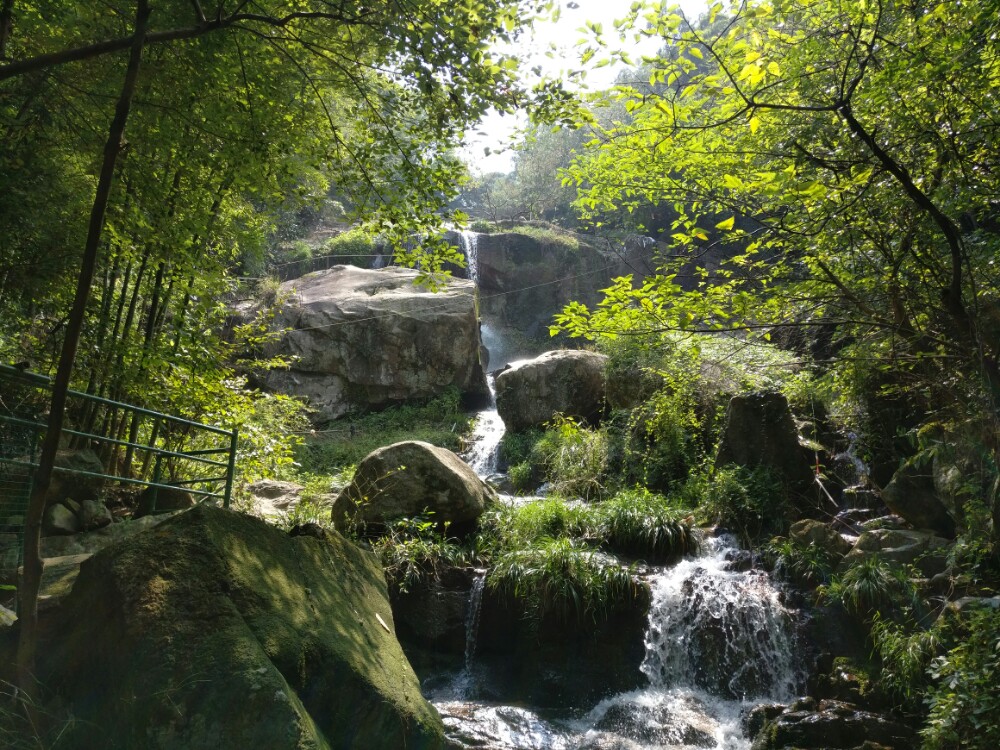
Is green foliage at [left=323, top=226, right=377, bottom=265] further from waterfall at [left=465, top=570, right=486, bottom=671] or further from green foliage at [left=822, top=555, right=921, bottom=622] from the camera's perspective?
green foliage at [left=822, top=555, right=921, bottom=622]

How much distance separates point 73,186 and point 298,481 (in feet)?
26.1

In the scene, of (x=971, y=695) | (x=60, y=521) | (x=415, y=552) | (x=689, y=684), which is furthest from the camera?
(x=415, y=552)

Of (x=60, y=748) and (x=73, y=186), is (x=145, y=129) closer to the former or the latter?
(x=73, y=186)

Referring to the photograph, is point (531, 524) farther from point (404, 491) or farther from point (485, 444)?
point (485, 444)

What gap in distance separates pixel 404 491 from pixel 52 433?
591 centimetres

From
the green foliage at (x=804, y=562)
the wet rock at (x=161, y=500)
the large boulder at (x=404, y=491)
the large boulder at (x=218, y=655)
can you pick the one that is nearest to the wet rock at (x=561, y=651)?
the large boulder at (x=404, y=491)

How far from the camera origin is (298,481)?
12.2m

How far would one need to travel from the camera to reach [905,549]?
22.0 ft

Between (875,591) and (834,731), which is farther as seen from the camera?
(875,591)

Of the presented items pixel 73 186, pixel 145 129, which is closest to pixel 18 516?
pixel 73 186

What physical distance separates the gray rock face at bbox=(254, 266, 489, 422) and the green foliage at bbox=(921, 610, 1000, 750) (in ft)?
48.9

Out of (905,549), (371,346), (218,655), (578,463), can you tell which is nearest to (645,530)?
(905,549)

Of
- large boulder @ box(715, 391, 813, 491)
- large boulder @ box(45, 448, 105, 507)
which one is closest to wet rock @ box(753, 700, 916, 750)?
large boulder @ box(715, 391, 813, 491)

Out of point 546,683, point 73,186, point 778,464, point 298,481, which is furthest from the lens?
point 298,481
